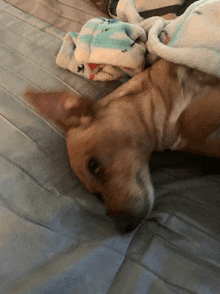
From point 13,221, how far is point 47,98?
19.5 inches

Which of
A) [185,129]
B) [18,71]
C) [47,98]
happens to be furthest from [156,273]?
[18,71]

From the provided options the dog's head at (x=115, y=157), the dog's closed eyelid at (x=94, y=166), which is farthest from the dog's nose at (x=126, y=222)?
the dog's closed eyelid at (x=94, y=166)

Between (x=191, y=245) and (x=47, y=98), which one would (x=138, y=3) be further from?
(x=191, y=245)

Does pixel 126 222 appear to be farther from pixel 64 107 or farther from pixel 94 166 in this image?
pixel 64 107

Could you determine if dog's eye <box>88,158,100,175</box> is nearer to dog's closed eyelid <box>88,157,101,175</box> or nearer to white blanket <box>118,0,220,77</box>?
dog's closed eyelid <box>88,157,101,175</box>

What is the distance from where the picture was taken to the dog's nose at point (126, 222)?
53 centimetres

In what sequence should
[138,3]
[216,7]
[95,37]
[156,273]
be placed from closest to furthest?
[156,273], [216,7], [95,37], [138,3]

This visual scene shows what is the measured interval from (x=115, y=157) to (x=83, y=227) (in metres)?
0.20

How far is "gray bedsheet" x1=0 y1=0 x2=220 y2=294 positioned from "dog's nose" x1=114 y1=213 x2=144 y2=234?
17mm

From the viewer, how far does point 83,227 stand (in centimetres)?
52

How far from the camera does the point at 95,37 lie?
79cm

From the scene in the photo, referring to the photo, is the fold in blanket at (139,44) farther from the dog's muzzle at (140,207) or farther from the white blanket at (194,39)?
the dog's muzzle at (140,207)

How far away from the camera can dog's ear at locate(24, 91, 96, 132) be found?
0.73 meters

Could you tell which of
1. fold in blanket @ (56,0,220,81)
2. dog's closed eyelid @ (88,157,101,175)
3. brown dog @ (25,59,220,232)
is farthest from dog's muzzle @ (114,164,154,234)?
fold in blanket @ (56,0,220,81)
